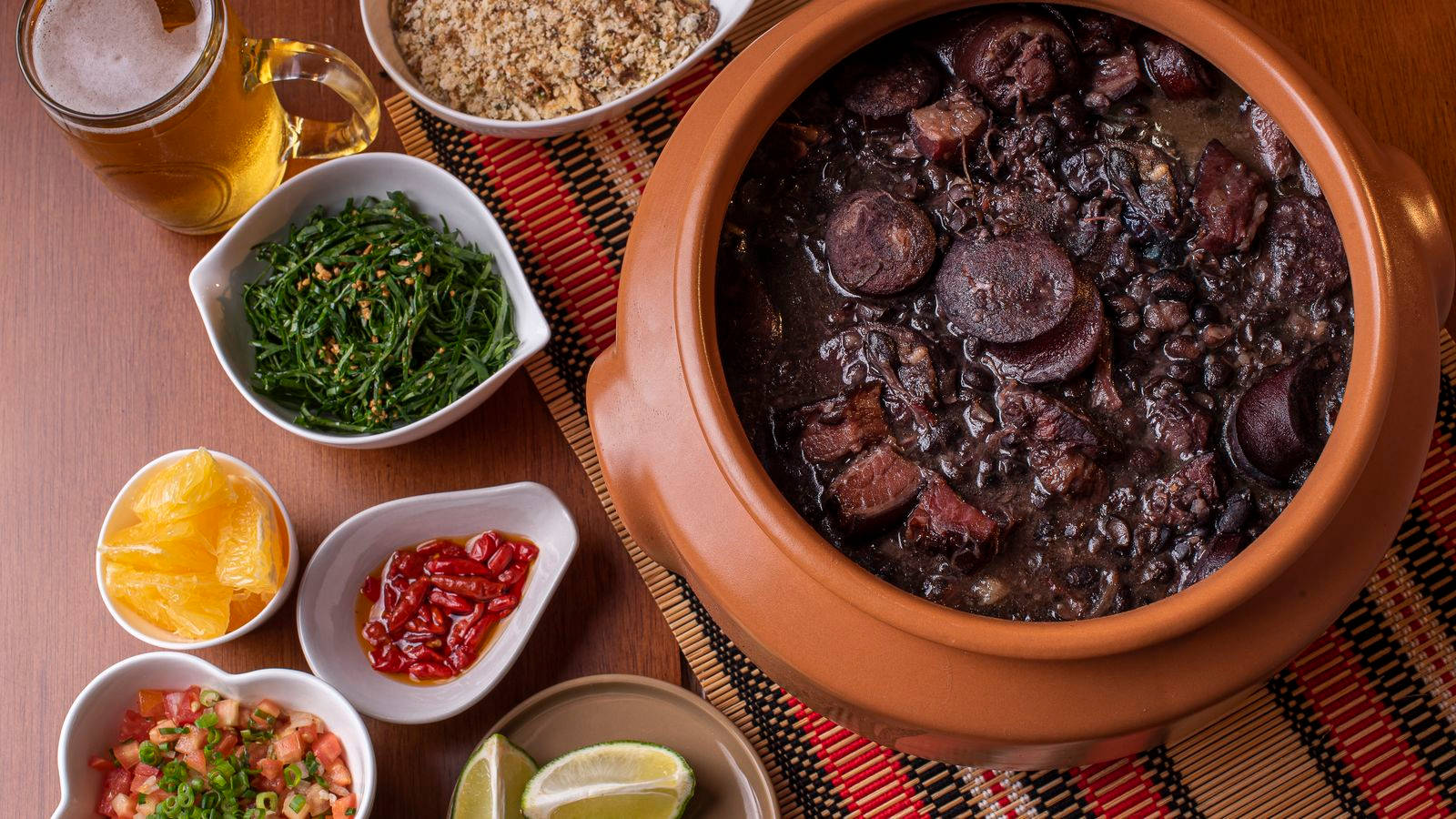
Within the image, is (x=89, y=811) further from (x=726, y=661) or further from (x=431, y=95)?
(x=431, y=95)

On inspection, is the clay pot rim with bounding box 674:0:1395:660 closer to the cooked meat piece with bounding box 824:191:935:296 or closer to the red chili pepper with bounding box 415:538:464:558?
the cooked meat piece with bounding box 824:191:935:296

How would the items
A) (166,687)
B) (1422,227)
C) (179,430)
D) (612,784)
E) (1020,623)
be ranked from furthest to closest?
(179,430) → (166,687) → (612,784) → (1422,227) → (1020,623)

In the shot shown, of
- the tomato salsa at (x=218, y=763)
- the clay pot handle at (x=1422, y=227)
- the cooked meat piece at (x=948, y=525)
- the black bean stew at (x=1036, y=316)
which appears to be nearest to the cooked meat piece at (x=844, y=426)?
the black bean stew at (x=1036, y=316)

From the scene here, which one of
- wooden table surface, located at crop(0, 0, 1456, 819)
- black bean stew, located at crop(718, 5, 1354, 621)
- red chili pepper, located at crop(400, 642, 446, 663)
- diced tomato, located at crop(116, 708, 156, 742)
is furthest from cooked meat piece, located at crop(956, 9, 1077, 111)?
diced tomato, located at crop(116, 708, 156, 742)

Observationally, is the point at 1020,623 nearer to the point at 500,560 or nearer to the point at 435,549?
the point at 500,560

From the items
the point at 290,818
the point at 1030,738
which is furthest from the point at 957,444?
the point at 290,818

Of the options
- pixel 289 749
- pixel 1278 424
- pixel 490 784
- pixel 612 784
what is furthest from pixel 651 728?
pixel 1278 424
